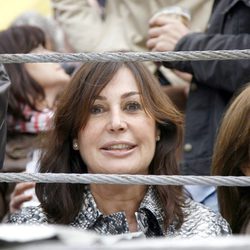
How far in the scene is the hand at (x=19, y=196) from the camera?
2.96 metres

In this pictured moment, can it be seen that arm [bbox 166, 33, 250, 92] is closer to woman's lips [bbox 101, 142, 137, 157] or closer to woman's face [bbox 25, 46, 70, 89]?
woman's lips [bbox 101, 142, 137, 157]

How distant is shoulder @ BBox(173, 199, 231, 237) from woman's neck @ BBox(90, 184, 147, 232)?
0.14m

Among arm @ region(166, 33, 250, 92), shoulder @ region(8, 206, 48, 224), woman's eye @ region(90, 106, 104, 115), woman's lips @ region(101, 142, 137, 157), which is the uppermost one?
arm @ region(166, 33, 250, 92)

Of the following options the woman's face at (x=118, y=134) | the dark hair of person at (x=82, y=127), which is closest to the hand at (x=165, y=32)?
the dark hair of person at (x=82, y=127)

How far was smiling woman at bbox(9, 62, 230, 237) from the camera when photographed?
2.36 metres

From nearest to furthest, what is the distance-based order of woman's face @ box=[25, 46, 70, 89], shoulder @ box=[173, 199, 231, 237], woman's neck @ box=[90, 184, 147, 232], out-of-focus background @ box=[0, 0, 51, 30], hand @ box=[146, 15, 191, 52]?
shoulder @ box=[173, 199, 231, 237] → woman's neck @ box=[90, 184, 147, 232] → hand @ box=[146, 15, 191, 52] → woman's face @ box=[25, 46, 70, 89] → out-of-focus background @ box=[0, 0, 51, 30]

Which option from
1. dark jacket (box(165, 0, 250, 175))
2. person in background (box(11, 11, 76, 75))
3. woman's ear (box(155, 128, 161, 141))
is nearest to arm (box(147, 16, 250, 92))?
dark jacket (box(165, 0, 250, 175))

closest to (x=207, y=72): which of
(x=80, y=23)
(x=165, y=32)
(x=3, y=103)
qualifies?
(x=165, y=32)

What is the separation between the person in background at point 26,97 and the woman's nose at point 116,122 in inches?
29.9

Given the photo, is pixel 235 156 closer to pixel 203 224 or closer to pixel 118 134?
pixel 203 224

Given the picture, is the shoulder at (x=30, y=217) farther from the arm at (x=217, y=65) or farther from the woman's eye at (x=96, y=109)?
the arm at (x=217, y=65)

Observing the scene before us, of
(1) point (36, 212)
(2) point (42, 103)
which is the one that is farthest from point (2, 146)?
(2) point (42, 103)

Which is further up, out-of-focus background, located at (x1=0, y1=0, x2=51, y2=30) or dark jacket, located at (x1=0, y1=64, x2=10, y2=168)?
out-of-focus background, located at (x1=0, y1=0, x2=51, y2=30)

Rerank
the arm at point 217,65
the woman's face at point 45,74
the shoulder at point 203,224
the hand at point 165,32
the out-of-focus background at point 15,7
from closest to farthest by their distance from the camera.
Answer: the shoulder at point 203,224 < the arm at point 217,65 < the hand at point 165,32 < the woman's face at point 45,74 < the out-of-focus background at point 15,7
